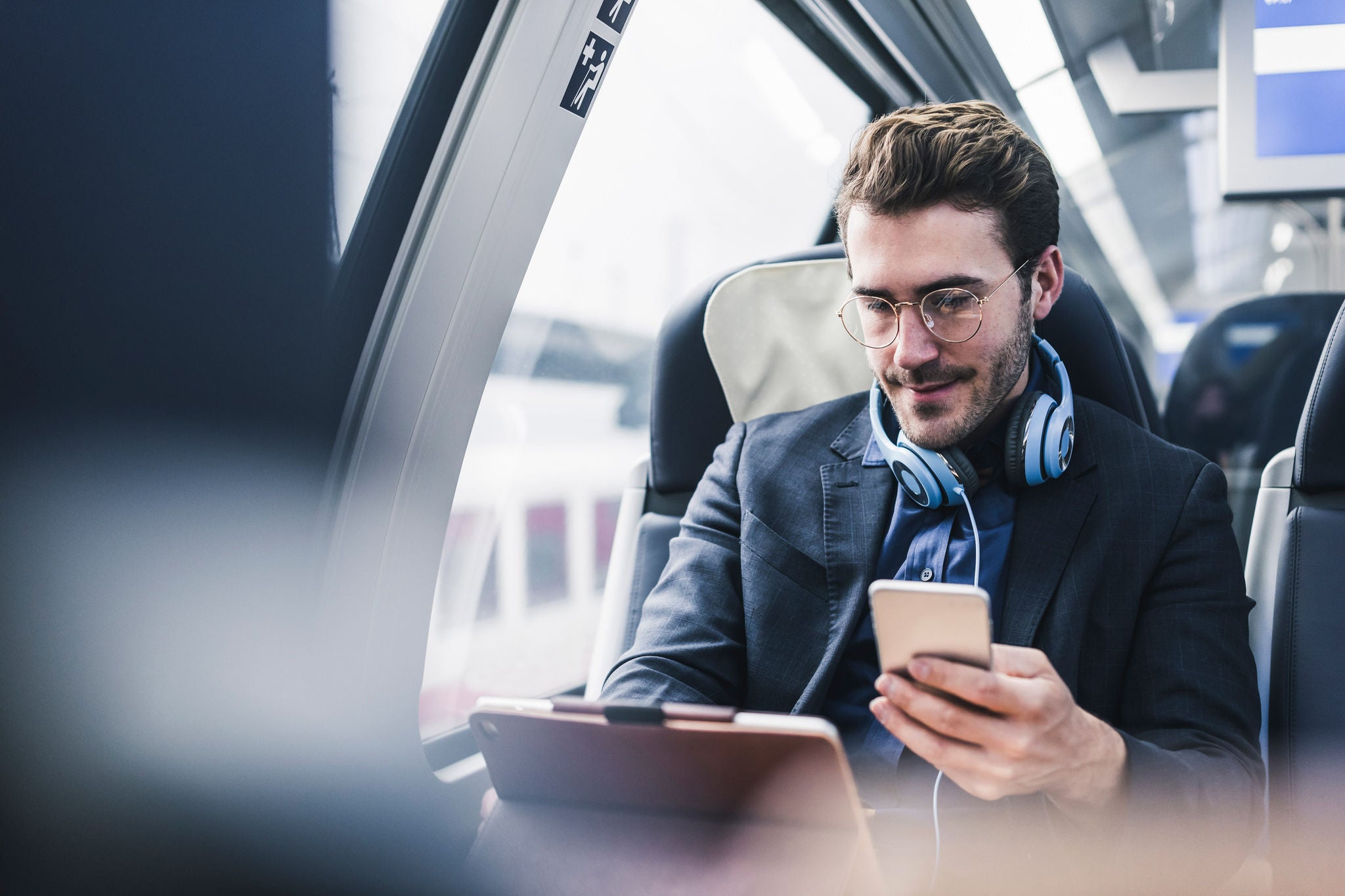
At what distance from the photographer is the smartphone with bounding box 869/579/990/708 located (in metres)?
0.78

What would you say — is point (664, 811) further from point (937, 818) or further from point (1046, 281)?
point (1046, 281)

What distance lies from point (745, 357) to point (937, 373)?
0.45 meters

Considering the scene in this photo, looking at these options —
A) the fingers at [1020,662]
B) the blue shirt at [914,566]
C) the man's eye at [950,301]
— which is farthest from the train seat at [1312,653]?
the fingers at [1020,662]

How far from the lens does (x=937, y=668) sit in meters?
0.82

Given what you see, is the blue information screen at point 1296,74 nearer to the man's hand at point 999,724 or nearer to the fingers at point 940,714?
the man's hand at point 999,724

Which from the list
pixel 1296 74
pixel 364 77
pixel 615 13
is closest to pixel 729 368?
pixel 615 13

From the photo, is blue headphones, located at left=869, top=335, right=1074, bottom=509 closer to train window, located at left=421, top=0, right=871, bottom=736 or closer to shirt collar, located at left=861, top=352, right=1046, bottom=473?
shirt collar, located at left=861, top=352, right=1046, bottom=473

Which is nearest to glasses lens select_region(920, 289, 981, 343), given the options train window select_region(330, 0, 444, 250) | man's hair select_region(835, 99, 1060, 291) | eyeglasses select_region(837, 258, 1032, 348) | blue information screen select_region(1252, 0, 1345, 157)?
eyeglasses select_region(837, 258, 1032, 348)

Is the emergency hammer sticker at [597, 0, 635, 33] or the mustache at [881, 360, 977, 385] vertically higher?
the emergency hammer sticker at [597, 0, 635, 33]

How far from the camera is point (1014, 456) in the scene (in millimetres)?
1350

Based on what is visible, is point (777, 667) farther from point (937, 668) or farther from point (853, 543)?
point (937, 668)

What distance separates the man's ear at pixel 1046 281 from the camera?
1.43m

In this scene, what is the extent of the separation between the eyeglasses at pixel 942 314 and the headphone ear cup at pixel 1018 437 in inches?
4.8

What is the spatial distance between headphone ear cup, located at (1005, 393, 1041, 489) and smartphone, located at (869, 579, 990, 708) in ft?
1.94
